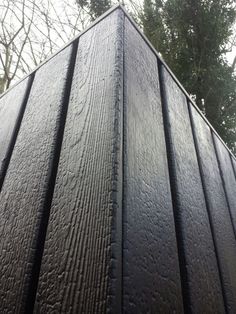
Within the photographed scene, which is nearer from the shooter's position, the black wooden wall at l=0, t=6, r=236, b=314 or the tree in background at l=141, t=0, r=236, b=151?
the black wooden wall at l=0, t=6, r=236, b=314

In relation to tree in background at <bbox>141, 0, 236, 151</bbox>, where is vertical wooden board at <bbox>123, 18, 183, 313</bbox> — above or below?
above

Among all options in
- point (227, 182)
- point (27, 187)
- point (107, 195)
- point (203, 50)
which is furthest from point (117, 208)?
point (203, 50)

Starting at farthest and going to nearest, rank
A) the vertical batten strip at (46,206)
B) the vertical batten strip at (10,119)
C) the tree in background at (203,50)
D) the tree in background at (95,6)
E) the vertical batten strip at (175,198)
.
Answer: the tree in background at (95,6) < the tree in background at (203,50) < the vertical batten strip at (10,119) < the vertical batten strip at (175,198) < the vertical batten strip at (46,206)

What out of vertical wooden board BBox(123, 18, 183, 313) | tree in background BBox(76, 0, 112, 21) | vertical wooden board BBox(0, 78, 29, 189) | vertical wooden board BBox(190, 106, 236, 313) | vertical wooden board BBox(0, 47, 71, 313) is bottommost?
vertical wooden board BBox(190, 106, 236, 313)

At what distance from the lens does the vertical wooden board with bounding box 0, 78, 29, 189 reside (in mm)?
1130

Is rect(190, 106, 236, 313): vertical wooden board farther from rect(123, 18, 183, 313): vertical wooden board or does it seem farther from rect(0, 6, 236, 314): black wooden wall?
rect(123, 18, 183, 313): vertical wooden board

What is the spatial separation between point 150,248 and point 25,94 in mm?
957

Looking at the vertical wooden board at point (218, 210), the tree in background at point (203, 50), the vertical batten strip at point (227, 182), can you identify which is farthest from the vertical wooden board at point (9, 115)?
the tree in background at point (203, 50)

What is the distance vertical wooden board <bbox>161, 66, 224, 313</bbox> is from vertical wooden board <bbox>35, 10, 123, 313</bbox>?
33cm

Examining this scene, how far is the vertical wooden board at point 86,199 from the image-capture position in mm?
573

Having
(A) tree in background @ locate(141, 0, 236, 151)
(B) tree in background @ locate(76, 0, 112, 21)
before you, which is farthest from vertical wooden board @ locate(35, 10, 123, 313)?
(B) tree in background @ locate(76, 0, 112, 21)

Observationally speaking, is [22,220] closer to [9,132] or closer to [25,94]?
[9,132]

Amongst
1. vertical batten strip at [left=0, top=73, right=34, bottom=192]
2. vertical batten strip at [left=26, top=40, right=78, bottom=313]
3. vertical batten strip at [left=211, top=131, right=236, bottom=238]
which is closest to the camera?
vertical batten strip at [left=26, top=40, right=78, bottom=313]

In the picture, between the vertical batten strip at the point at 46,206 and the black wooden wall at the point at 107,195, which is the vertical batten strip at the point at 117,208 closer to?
the black wooden wall at the point at 107,195
